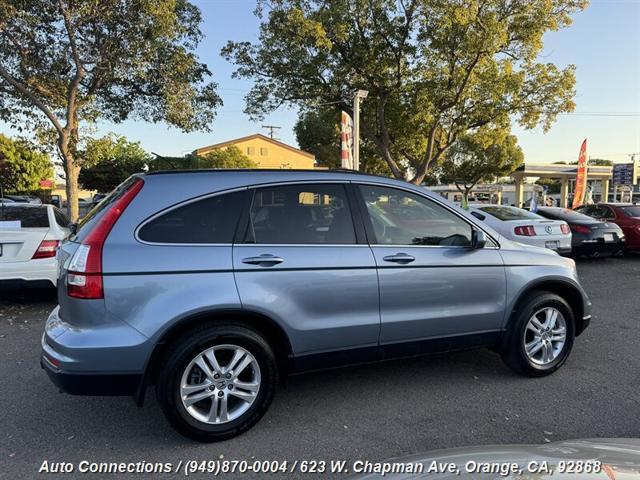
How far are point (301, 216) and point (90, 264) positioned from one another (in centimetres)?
136

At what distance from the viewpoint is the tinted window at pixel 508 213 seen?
940 cm

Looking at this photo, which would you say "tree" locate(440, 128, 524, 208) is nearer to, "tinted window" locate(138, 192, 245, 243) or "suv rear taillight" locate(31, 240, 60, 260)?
"suv rear taillight" locate(31, 240, 60, 260)

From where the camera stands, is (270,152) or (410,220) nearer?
(410,220)

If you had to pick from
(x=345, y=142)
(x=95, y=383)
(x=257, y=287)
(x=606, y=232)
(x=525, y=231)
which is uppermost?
(x=345, y=142)

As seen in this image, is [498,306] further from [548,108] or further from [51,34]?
[548,108]

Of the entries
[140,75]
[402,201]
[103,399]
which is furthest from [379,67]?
[103,399]

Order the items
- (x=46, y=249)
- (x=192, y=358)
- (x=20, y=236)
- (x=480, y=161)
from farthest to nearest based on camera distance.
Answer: (x=480, y=161) < (x=46, y=249) < (x=20, y=236) < (x=192, y=358)

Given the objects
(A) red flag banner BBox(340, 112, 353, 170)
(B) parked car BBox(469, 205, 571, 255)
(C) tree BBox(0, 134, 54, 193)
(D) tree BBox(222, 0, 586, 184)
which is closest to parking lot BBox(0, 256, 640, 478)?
(B) parked car BBox(469, 205, 571, 255)

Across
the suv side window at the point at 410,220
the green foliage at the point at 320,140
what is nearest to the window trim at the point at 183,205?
the suv side window at the point at 410,220

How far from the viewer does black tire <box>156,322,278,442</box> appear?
111 inches

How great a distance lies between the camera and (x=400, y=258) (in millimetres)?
3379

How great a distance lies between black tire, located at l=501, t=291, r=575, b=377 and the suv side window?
0.81 m

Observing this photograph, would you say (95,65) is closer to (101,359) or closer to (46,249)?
(46,249)

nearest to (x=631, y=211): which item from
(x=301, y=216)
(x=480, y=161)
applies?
(x=301, y=216)
